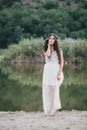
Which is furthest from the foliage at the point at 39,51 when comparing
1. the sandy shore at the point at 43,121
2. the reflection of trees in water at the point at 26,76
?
the sandy shore at the point at 43,121

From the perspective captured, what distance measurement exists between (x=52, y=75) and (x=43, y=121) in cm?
153

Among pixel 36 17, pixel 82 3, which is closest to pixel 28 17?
pixel 36 17

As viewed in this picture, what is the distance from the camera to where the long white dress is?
1231 cm

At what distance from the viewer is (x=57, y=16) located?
8875cm

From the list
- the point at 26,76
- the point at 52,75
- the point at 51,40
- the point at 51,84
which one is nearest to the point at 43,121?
the point at 51,84

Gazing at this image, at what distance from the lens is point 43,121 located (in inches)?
436

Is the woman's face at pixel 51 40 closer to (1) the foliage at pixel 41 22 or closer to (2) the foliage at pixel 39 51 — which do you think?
(2) the foliage at pixel 39 51

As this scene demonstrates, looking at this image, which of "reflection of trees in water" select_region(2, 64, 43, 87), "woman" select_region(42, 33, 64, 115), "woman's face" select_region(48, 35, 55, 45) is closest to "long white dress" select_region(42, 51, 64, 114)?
"woman" select_region(42, 33, 64, 115)

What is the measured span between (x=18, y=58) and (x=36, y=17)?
23977 mm

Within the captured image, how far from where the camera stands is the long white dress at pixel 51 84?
12312 millimetres

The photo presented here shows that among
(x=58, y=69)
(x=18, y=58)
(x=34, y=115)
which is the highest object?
(x=58, y=69)

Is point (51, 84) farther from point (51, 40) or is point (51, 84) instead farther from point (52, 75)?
point (51, 40)

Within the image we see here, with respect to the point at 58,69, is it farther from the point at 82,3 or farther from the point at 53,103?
the point at 82,3

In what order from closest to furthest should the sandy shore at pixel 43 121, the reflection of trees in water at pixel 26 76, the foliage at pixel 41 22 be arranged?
the sandy shore at pixel 43 121, the reflection of trees in water at pixel 26 76, the foliage at pixel 41 22
